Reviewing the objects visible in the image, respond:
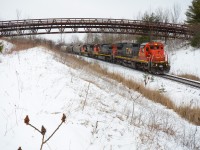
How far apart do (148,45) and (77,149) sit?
Result: 58.9ft

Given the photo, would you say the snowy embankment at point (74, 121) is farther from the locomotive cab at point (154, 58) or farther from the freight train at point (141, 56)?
the freight train at point (141, 56)

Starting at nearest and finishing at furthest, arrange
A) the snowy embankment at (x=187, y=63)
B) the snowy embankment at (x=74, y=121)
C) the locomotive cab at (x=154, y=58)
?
the snowy embankment at (x=74, y=121)
the locomotive cab at (x=154, y=58)
the snowy embankment at (x=187, y=63)

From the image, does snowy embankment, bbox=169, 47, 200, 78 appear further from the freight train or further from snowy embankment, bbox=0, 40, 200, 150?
snowy embankment, bbox=0, 40, 200, 150

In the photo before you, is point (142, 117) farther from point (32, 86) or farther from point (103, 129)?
point (32, 86)

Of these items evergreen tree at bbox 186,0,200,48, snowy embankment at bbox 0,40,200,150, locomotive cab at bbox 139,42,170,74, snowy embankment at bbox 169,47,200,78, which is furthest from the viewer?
evergreen tree at bbox 186,0,200,48

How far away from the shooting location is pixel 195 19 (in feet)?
113

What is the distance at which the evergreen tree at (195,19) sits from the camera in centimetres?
2779

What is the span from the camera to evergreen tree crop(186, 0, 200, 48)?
27788 millimetres

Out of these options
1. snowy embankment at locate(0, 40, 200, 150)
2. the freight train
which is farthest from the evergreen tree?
snowy embankment at locate(0, 40, 200, 150)

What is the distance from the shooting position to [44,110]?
179 inches

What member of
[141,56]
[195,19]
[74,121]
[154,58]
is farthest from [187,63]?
[74,121]

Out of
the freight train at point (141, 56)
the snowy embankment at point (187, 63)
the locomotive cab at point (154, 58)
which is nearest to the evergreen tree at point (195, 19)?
the snowy embankment at point (187, 63)

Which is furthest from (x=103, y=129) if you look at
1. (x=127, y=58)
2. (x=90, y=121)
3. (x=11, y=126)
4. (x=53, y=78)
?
(x=127, y=58)

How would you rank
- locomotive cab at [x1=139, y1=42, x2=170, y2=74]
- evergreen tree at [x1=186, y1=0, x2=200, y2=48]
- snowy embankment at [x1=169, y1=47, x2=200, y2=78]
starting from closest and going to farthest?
1. locomotive cab at [x1=139, y1=42, x2=170, y2=74]
2. snowy embankment at [x1=169, y1=47, x2=200, y2=78]
3. evergreen tree at [x1=186, y1=0, x2=200, y2=48]
